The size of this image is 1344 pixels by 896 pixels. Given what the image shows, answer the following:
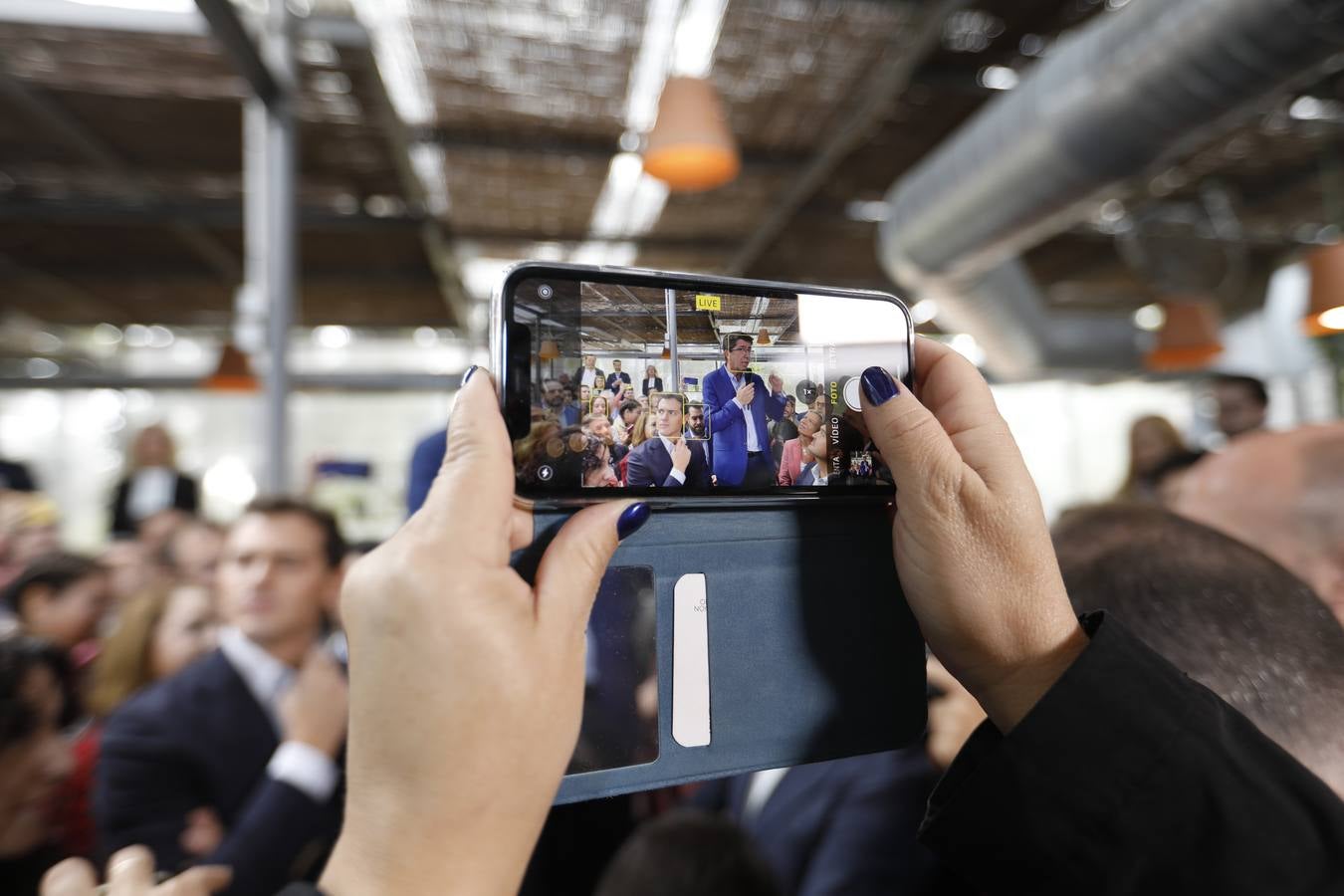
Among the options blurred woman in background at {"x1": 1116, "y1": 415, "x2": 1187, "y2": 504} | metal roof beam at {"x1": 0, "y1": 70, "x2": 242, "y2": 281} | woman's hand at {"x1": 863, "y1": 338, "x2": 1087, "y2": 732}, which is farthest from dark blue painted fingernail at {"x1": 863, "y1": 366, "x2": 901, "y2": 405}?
metal roof beam at {"x1": 0, "y1": 70, "x2": 242, "y2": 281}

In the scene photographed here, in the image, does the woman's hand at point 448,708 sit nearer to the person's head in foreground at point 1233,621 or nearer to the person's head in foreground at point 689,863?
the person's head in foreground at point 1233,621

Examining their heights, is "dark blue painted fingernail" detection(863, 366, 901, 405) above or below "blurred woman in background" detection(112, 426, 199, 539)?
above

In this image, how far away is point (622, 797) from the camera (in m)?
1.62

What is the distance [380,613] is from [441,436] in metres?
0.60

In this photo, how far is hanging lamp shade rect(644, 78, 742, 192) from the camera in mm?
2383

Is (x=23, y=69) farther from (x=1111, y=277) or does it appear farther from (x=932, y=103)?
(x=1111, y=277)

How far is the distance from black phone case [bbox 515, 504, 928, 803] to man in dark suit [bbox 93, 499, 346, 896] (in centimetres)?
101

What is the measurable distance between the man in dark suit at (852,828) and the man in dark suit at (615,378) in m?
0.66

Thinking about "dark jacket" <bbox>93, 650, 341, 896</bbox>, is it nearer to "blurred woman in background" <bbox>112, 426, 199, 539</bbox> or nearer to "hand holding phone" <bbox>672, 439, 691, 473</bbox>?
"hand holding phone" <bbox>672, 439, 691, 473</bbox>

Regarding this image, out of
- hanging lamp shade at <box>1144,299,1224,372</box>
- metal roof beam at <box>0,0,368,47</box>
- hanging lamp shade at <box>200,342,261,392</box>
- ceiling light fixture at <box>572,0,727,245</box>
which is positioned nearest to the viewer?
metal roof beam at <box>0,0,368,47</box>

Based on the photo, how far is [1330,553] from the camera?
1.19m

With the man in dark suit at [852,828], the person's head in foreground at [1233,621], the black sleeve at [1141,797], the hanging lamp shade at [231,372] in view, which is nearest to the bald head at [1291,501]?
the person's head in foreground at [1233,621]

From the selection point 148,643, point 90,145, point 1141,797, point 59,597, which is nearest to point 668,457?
point 1141,797

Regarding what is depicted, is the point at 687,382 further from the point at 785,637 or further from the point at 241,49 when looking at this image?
the point at 241,49
